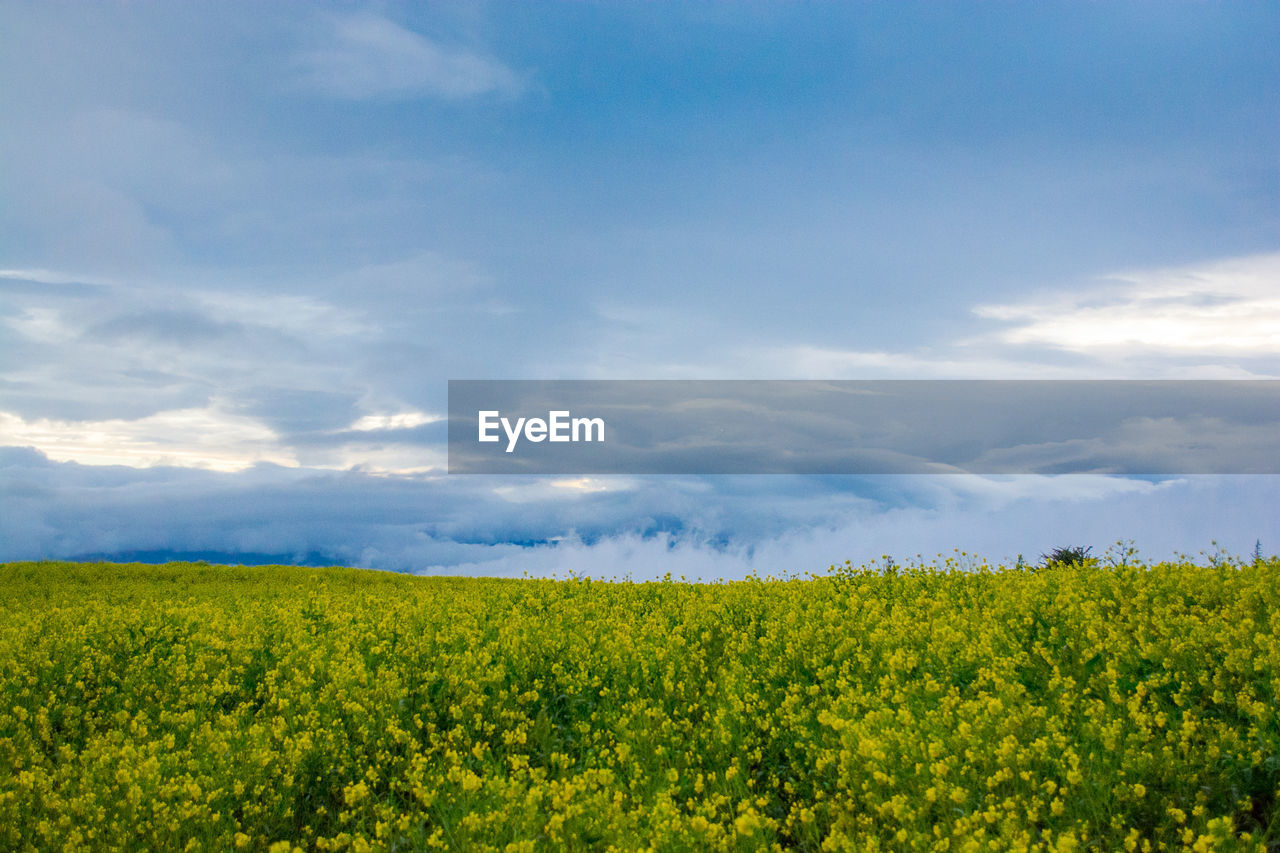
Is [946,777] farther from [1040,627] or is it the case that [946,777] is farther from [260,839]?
[260,839]

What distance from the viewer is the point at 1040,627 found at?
9125 mm

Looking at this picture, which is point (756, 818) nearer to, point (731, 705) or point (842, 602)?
point (731, 705)

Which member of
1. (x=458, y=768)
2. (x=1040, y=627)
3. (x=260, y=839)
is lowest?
(x=260, y=839)

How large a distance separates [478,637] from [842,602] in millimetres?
4944

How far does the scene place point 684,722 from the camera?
7.96 metres

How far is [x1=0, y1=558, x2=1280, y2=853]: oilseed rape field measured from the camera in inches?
236

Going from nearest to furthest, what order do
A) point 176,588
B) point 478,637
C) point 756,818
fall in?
point 756,818 → point 478,637 → point 176,588

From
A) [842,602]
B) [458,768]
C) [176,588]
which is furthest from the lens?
[176,588]

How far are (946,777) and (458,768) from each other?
12.8 ft

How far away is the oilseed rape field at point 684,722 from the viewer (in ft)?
19.7

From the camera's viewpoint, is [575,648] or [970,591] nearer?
[575,648]

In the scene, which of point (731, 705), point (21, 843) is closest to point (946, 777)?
point (731, 705)

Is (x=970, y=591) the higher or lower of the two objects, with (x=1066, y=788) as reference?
higher

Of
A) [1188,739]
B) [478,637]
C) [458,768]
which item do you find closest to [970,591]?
[1188,739]
